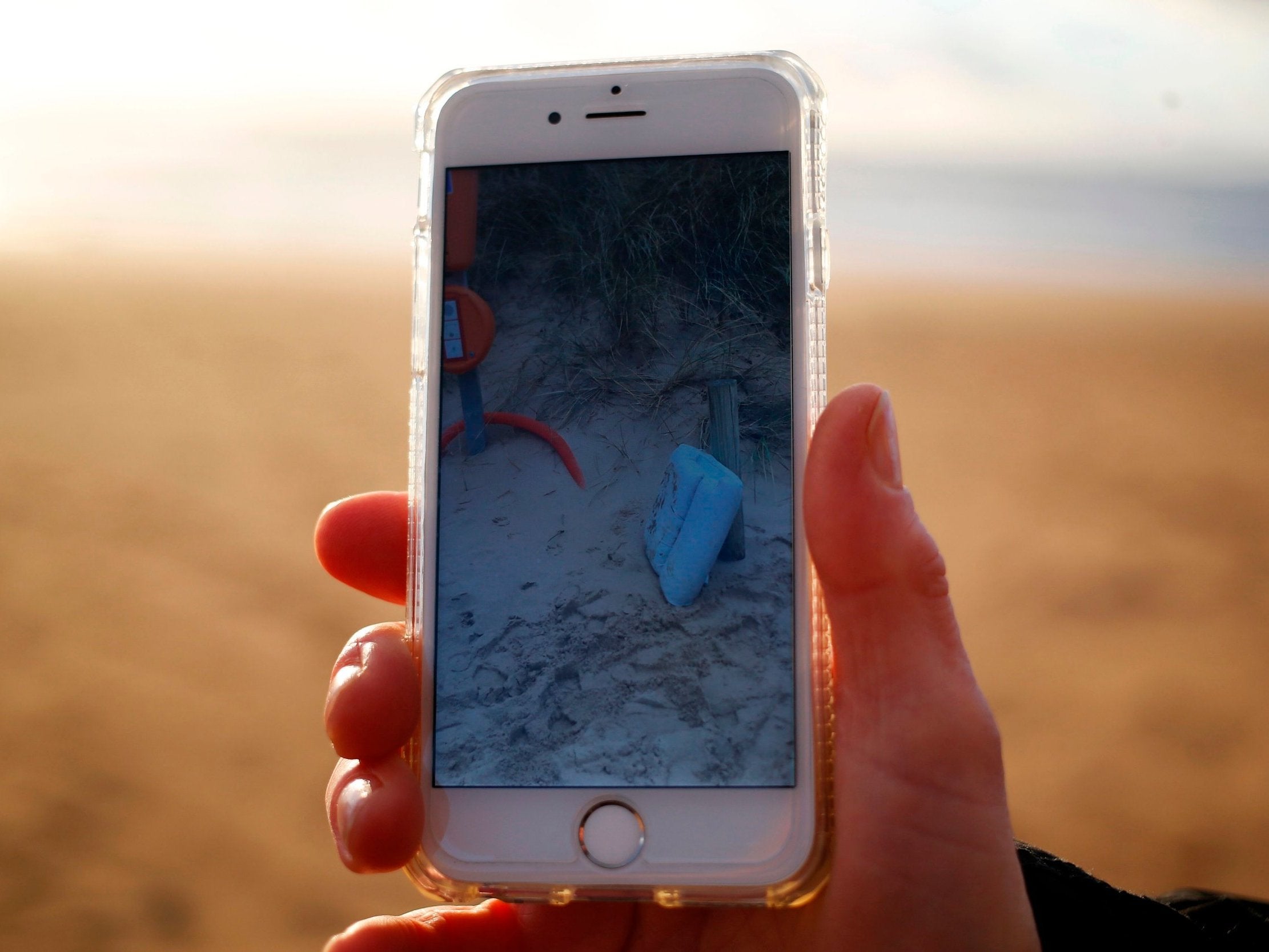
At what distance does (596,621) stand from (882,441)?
1.71 ft

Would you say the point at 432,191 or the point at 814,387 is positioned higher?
the point at 432,191

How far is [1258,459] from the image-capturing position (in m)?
6.66

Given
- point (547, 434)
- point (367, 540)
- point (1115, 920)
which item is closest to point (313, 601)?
point (367, 540)

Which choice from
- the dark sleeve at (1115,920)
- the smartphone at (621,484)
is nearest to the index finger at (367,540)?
the smartphone at (621,484)

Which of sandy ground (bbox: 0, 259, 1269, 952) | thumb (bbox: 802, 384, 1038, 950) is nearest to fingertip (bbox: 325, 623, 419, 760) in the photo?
thumb (bbox: 802, 384, 1038, 950)

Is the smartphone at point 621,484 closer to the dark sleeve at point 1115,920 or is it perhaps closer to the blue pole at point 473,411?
the blue pole at point 473,411

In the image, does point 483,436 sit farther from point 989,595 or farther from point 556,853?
point 989,595

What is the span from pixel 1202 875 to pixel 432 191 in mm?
3748

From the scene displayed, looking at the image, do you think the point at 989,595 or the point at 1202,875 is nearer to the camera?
the point at 1202,875

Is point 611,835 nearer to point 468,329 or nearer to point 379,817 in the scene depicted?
point 379,817

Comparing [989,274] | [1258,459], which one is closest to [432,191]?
[1258,459]

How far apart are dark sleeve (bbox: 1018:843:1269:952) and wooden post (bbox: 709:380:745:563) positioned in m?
0.75

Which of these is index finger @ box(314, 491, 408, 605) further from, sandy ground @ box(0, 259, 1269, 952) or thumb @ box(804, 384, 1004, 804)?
sandy ground @ box(0, 259, 1269, 952)

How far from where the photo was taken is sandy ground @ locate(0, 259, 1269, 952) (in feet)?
11.6
